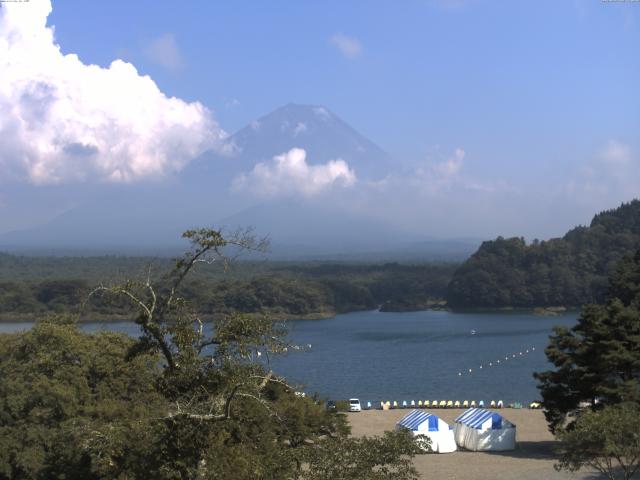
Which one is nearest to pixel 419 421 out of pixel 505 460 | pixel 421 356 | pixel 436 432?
pixel 436 432

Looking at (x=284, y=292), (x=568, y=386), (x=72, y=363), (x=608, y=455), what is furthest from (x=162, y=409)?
(x=284, y=292)

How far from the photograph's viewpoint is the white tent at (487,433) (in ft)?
53.0

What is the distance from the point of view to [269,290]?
5878 cm

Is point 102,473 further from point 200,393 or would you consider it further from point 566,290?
point 566,290

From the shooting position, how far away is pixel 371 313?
64875mm

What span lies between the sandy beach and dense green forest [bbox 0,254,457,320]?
84.5 feet

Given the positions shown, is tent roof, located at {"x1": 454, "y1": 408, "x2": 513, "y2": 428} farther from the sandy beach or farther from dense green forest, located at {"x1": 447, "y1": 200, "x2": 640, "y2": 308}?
dense green forest, located at {"x1": 447, "y1": 200, "x2": 640, "y2": 308}

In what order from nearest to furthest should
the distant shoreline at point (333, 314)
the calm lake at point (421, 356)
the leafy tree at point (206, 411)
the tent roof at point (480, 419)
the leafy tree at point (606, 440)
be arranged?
the leafy tree at point (206, 411), the leafy tree at point (606, 440), the tent roof at point (480, 419), the calm lake at point (421, 356), the distant shoreline at point (333, 314)

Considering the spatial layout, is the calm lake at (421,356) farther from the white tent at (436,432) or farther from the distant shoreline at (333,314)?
the white tent at (436,432)

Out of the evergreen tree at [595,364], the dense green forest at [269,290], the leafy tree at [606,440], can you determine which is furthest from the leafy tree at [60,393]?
the dense green forest at [269,290]

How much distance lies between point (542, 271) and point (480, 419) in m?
50.7

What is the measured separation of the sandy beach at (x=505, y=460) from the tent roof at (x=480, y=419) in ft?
1.81

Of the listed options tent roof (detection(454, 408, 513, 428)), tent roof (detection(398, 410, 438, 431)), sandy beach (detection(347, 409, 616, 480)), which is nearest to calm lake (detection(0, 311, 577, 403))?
tent roof (detection(398, 410, 438, 431))

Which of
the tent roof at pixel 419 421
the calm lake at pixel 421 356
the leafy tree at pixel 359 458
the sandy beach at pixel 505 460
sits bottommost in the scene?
the calm lake at pixel 421 356
